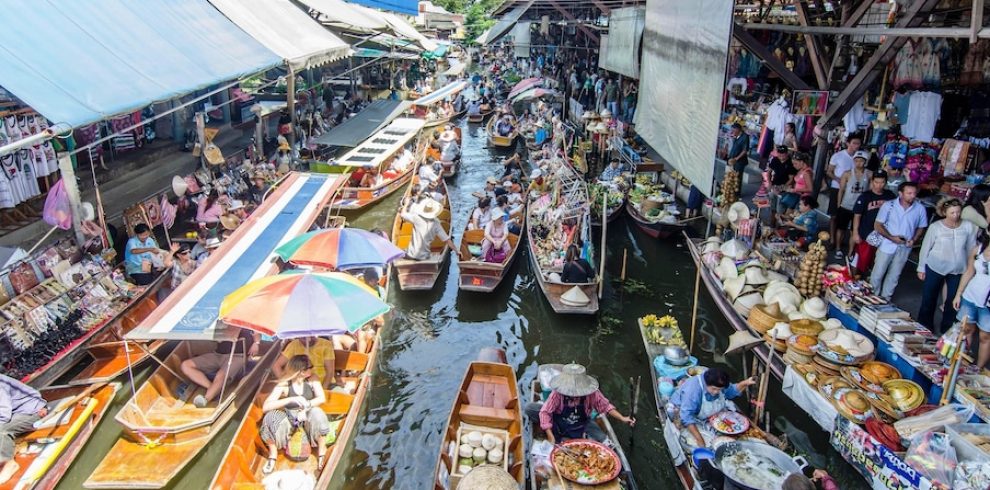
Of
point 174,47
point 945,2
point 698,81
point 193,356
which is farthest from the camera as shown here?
point 174,47

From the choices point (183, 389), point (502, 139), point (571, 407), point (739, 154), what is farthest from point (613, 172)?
point (183, 389)

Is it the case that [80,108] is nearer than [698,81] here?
Yes

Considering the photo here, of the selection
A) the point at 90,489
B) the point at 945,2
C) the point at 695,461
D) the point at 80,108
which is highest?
the point at 945,2

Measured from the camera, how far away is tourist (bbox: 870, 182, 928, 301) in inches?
316

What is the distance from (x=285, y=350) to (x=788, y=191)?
29.0 feet

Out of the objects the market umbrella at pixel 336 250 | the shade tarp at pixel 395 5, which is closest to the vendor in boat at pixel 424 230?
the market umbrella at pixel 336 250

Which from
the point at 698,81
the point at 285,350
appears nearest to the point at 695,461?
the point at 285,350

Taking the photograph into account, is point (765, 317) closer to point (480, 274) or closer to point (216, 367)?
point (480, 274)

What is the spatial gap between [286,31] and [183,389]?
10.0 meters

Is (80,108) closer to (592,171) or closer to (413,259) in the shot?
(413,259)

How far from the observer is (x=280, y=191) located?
37.4 feet

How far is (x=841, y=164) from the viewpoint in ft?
34.2

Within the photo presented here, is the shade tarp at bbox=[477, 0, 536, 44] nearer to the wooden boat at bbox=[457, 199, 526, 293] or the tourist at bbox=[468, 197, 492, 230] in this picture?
the tourist at bbox=[468, 197, 492, 230]

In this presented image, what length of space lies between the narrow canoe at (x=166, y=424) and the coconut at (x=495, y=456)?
305cm
